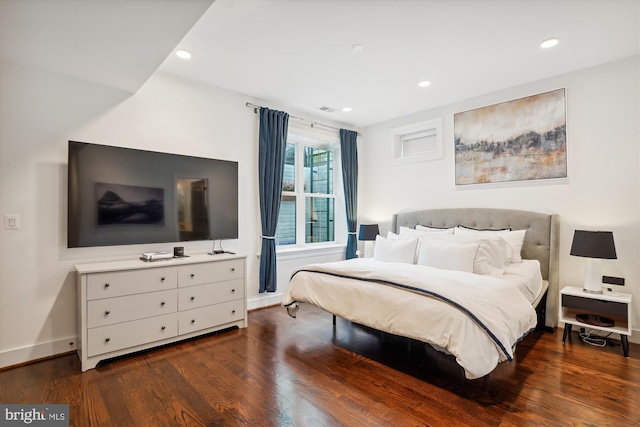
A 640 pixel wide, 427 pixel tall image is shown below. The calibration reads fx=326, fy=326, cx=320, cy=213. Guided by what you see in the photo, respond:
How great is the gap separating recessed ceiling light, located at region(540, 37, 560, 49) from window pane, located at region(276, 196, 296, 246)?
3327mm

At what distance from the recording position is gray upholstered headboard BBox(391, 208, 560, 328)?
11.3 feet

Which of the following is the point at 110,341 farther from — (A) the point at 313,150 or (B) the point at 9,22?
(A) the point at 313,150

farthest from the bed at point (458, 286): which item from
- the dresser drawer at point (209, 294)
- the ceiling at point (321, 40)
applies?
the ceiling at point (321, 40)

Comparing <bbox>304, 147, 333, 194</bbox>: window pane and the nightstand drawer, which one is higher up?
<bbox>304, 147, 333, 194</bbox>: window pane

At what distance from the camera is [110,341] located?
264 cm

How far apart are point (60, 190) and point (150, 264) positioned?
3.25 ft

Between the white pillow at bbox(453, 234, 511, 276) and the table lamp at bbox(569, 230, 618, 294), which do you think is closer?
the table lamp at bbox(569, 230, 618, 294)

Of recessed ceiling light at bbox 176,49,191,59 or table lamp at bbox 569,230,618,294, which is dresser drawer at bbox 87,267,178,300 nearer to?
recessed ceiling light at bbox 176,49,191,59

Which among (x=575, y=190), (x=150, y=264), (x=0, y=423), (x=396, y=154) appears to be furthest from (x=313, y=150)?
(x=0, y=423)

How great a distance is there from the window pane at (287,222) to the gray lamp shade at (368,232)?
1.02 m

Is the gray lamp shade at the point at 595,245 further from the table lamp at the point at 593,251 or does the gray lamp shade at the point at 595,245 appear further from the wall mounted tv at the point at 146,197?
the wall mounted tv at the point at 146,197

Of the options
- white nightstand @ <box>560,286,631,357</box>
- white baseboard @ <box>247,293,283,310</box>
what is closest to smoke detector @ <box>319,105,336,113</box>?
white baseboard @ <box>247,293,283,310</box>

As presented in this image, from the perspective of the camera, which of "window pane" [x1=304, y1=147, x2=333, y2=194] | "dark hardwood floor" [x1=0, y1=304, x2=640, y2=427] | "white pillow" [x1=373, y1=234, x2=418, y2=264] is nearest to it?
"dark hardwood floor" [x1=0, y1=304, x2=640, y2=427]

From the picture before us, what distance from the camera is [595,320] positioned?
3035 mm
